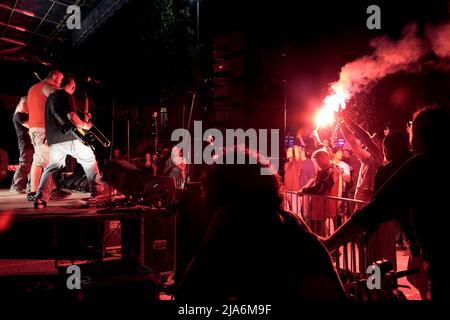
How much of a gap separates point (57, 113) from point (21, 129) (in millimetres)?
3877

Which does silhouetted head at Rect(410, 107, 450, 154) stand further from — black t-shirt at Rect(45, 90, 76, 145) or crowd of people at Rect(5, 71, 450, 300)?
A: black t-shirt at Rect(45, 90, 76, 145)

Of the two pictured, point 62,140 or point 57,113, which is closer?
point 57,113

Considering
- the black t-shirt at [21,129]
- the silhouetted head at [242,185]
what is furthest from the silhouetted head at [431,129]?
the black t-shirt at [21,129]

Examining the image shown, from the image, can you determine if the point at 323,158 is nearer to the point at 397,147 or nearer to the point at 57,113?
the point at 397,147

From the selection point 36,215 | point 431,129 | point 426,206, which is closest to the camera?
point 426,206

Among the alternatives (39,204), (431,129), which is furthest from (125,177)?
(431,129)

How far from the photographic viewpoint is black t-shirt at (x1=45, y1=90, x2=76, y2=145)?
580cm

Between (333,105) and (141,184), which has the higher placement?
(333,105)

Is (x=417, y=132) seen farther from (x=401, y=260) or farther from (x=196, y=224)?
A: (x=401, y=260)

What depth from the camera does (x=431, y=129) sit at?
8.30ft

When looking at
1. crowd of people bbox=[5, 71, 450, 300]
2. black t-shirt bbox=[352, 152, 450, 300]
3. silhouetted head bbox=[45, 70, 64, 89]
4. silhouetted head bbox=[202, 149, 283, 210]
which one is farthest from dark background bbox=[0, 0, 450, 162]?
black t-shirt bbox=[352, 152, 450, 300]
